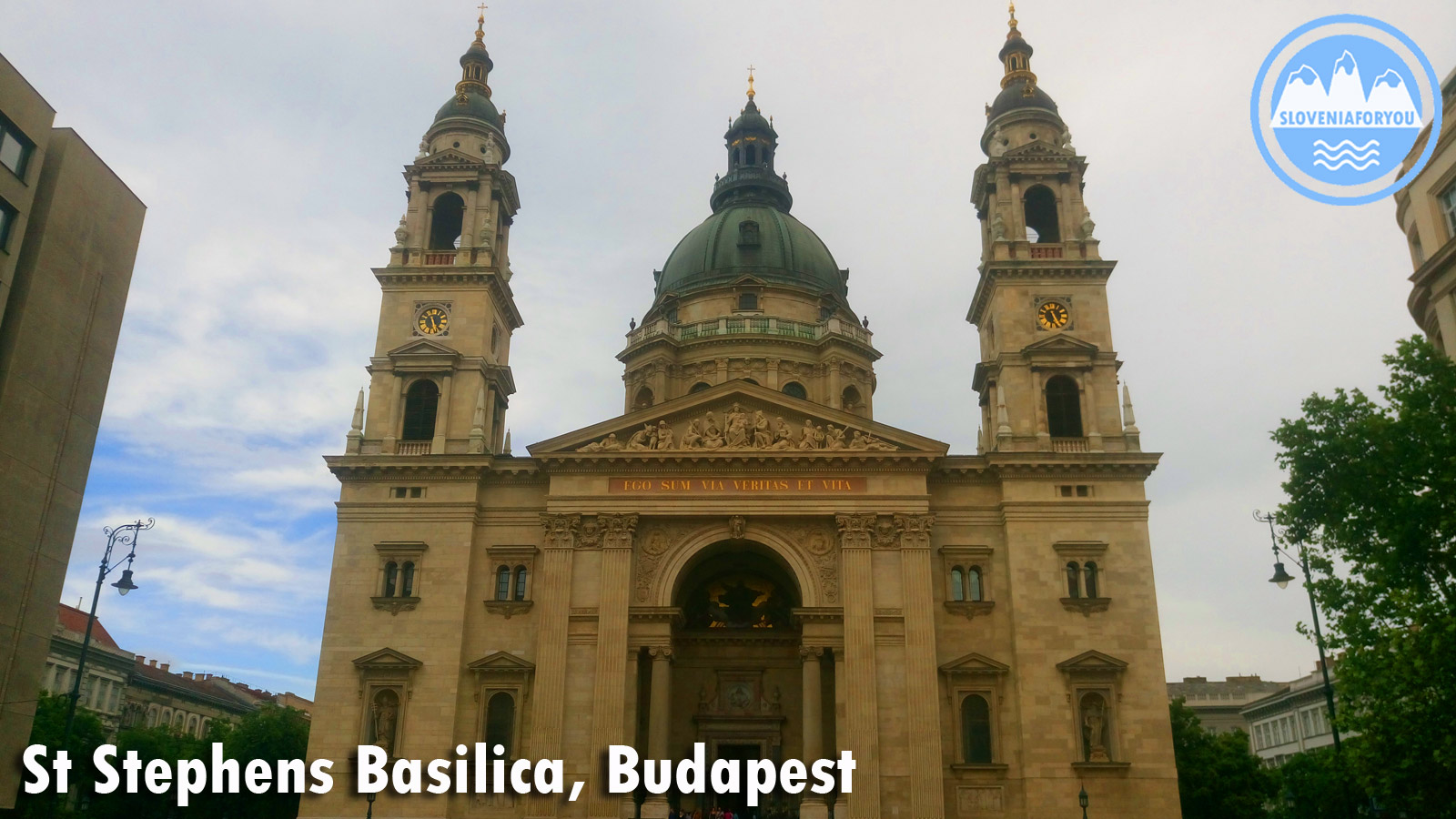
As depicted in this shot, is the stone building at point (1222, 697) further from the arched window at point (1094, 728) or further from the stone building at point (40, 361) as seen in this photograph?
the stone building at point (40, 361)

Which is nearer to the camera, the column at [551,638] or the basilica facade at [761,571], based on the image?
the column at [551,638]

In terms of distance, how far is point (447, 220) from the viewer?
1881 inches

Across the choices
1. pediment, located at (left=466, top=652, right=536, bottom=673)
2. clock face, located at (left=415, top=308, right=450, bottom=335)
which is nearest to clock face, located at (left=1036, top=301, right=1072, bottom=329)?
pediment, located at (left=466, top=652, right=536, bottom=673)

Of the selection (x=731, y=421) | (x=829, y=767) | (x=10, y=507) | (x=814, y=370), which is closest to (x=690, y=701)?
(x=829, y=767)

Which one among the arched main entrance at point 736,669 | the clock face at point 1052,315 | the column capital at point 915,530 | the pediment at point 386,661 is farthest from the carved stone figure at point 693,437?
the clock face at point 1052,315

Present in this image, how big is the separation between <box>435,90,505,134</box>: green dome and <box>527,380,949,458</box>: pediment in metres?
16.2

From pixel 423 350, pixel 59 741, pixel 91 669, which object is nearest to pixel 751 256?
pixel 423 350

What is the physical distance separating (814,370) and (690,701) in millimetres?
A: 19090

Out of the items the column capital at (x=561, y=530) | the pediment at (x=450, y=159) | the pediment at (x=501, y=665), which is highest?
the pediment at (x=450, y=159)

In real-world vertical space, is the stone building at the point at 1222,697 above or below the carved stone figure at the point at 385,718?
above

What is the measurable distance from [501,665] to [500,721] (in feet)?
6.23

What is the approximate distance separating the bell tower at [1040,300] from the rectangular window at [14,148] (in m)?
31.9

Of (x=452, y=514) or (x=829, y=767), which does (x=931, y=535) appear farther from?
(x=452, y=514)

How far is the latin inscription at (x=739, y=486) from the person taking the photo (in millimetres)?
40625
